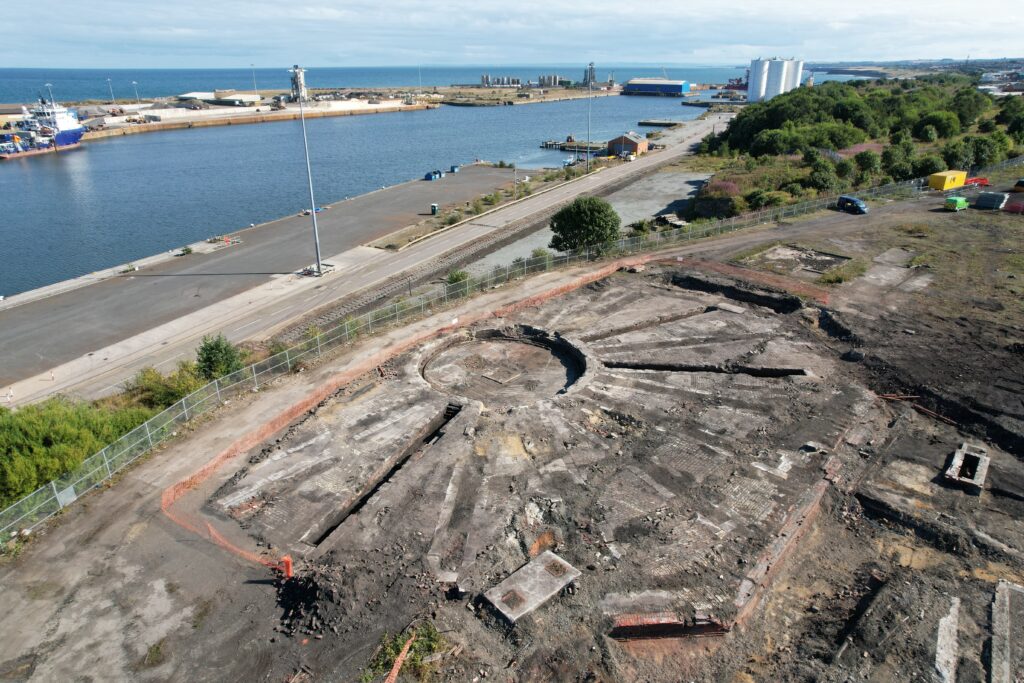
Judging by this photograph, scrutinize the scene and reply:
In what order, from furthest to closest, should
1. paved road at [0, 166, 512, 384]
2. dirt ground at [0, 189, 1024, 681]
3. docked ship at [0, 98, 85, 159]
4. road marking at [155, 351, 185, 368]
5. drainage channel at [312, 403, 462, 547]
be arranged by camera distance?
1. docked ship at [0, 98, 85, 159]
2. paved road at [0, 166, 512, 384]
3. road marking at [155, 351, 185, 368]
4. drainage channel at [312, 403, 462, 547]
5. dirt ground at [0, 189, 1024, 681]

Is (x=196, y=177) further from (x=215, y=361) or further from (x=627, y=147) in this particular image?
(x=215, y=361)

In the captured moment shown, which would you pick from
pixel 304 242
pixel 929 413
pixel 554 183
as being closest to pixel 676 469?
pixel 929 413

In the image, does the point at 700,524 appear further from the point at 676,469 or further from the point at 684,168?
the point at 684,168

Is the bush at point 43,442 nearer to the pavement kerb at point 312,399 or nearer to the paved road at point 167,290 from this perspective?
the pavement kerb at point 312,399

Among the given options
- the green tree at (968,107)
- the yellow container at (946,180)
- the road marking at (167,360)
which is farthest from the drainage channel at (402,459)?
the green tree at (968,107)

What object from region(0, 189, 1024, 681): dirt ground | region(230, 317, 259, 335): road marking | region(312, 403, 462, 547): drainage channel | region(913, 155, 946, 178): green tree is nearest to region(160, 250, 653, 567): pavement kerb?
region(0, 189, 1024, 681): dirt ground

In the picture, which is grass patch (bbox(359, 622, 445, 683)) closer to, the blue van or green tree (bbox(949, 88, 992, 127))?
the blue van

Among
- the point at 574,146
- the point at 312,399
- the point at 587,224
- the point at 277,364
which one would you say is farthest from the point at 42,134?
the point at 312,399
